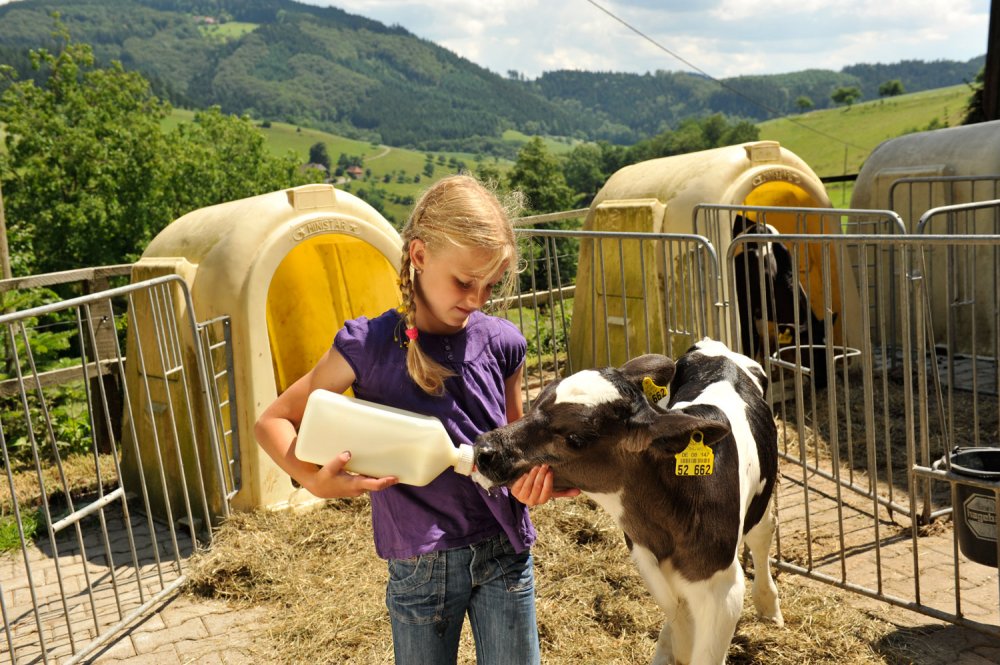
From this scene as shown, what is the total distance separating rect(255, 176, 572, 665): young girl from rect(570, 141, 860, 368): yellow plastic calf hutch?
4965mm

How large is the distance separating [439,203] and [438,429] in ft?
1.80

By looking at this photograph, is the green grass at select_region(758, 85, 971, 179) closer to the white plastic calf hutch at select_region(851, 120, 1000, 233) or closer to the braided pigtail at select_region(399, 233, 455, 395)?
the white plastic calf hutch at select_region(851, 120, 1000, 233)

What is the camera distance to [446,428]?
7.18 feet

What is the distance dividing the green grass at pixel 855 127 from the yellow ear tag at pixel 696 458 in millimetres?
59624

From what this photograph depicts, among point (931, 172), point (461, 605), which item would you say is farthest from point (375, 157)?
point (461, 605)

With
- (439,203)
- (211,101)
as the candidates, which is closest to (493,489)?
(439,203)

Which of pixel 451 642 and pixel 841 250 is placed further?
pixel 841 250

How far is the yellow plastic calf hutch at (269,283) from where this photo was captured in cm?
575

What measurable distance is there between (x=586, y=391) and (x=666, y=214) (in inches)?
212

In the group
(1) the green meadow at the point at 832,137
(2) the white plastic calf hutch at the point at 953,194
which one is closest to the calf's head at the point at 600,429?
(2) the white plastic calf hutch at the point at 953,194

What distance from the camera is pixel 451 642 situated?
7.04 feet

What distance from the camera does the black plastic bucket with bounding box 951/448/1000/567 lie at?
3721 mm

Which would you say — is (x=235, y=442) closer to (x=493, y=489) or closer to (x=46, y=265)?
(x=493, y=489)

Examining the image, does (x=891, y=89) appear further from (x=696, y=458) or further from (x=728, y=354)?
(x=696, y=458)
